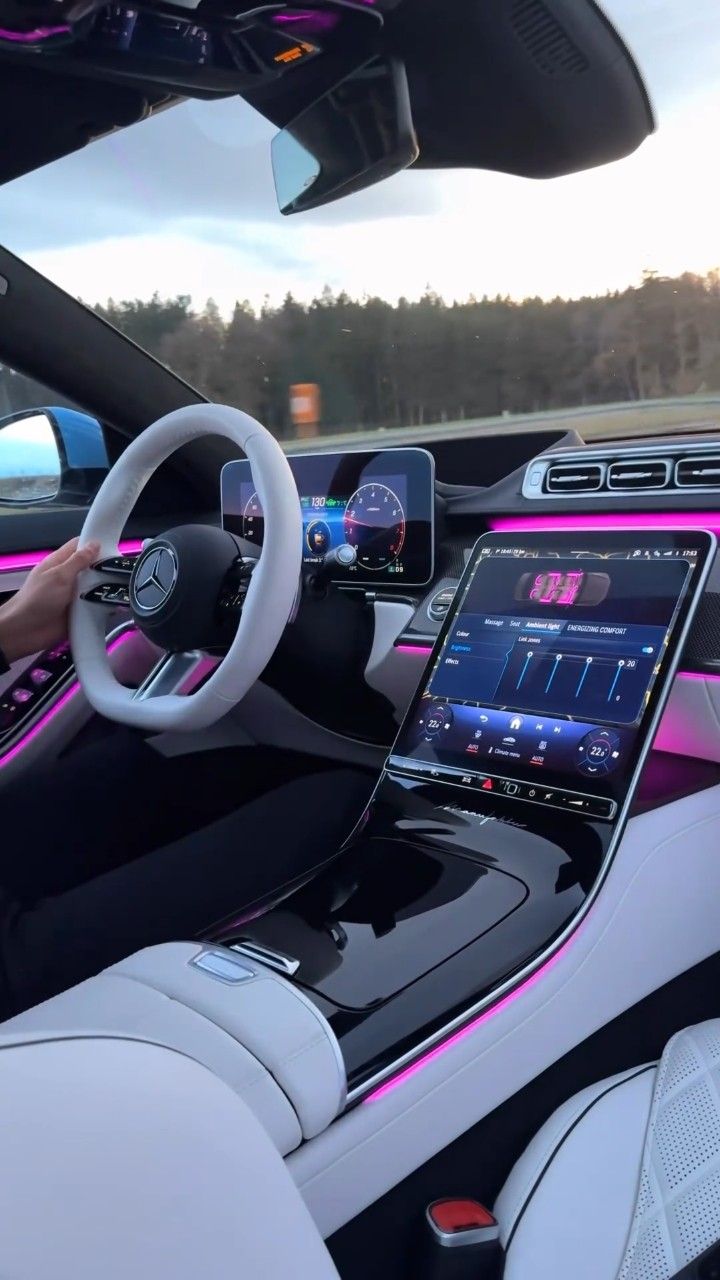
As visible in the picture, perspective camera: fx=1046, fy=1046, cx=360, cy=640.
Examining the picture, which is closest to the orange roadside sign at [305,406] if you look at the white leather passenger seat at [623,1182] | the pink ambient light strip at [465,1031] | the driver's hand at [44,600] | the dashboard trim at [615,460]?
the dashboard trim at [615,460]

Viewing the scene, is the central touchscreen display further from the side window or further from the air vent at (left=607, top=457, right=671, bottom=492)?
the side window

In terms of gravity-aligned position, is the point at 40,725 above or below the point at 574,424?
below

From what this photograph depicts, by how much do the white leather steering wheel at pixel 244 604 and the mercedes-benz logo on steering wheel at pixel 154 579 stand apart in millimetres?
133

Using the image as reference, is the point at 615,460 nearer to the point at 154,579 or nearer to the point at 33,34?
the point at 154,579

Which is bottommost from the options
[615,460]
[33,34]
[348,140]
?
[615,460]

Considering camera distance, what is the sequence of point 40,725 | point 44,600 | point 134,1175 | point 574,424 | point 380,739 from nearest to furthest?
point 134,1175 < point 44,600 < point 380,739 < point 574,424 < point 40,725

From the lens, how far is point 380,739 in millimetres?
2121

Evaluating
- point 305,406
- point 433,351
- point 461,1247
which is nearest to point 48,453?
point 305,406

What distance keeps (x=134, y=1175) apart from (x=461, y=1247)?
65 centimetres

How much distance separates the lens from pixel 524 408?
92.1 inches

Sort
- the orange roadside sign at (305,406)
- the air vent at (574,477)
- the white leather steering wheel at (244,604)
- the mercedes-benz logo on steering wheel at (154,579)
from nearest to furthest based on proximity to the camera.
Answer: the white leather steering wheel at (244,604)
the mercedes-benz logo on steering wheel at (154,579)
the air vent at (574,477)
the orange roadside sign at (305,406)

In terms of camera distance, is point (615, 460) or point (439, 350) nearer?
point (615, 460)

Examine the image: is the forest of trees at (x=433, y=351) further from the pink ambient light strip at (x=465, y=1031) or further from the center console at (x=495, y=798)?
Answer: the pink ambient light strip at (x=465, y=1031)

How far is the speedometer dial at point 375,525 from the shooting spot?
211 cm
